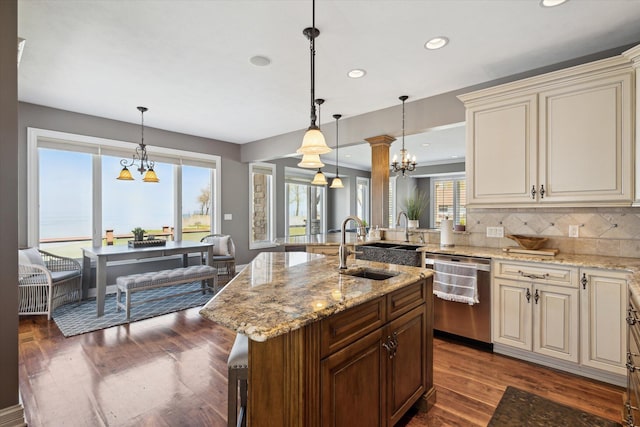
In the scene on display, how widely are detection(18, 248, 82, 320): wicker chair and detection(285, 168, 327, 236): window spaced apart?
4267mm

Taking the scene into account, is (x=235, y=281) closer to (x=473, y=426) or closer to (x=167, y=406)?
(x=167, y=406)

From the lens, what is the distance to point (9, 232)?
71.2 inches

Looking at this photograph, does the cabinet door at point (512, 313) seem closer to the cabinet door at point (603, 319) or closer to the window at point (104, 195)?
the cabinet door at point (603, 319)

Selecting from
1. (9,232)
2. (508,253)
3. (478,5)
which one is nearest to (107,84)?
(9,232)

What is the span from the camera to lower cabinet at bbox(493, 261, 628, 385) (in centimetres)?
223

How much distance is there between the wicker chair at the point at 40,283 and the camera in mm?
3650

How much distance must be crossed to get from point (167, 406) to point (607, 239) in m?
3.72

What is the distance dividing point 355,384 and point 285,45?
99.2 inches

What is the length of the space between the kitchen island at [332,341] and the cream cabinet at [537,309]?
1.14 metres

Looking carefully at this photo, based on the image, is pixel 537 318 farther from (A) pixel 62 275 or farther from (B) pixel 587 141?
(A) pixel 62 275

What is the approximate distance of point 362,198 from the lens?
9734 millimetres

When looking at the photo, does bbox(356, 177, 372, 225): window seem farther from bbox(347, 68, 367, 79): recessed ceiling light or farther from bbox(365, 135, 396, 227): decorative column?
bbox(347, 68, 367, 79): recessed ceiling light

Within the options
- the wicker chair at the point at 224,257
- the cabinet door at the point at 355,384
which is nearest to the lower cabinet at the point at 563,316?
the cabinet door at the point at 355,384

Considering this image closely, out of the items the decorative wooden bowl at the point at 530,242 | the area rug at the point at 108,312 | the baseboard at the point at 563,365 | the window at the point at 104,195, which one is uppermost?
the window at the point at 104,195
